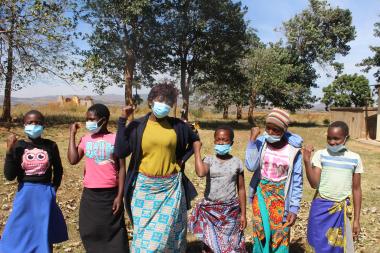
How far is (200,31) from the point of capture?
67.8 ft

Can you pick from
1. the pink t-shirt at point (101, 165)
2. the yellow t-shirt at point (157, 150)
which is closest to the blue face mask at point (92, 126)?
the pink t-shirt at point (101, 165)

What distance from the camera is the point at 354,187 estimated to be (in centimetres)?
363

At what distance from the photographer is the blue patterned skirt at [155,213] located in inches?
136

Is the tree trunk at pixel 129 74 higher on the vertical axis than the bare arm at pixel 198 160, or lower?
higher

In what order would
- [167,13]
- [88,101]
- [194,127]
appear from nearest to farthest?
[194,127]
[167,13]
[88,101]

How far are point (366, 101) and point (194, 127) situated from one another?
94.0 feet

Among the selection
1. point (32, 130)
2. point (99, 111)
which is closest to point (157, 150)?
point (99, 111)

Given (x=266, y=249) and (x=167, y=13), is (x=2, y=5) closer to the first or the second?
(x=167, y=13)

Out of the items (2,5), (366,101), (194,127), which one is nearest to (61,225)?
(194,127)

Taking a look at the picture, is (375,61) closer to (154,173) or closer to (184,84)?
(184,84)

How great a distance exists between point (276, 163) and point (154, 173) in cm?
110

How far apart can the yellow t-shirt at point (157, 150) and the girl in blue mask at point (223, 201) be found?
1.55ft

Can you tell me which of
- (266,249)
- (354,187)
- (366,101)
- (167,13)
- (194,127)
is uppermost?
(167,13)

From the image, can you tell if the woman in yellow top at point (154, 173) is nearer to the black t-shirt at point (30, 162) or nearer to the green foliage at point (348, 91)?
the black t-shirt at point (30, 162)
